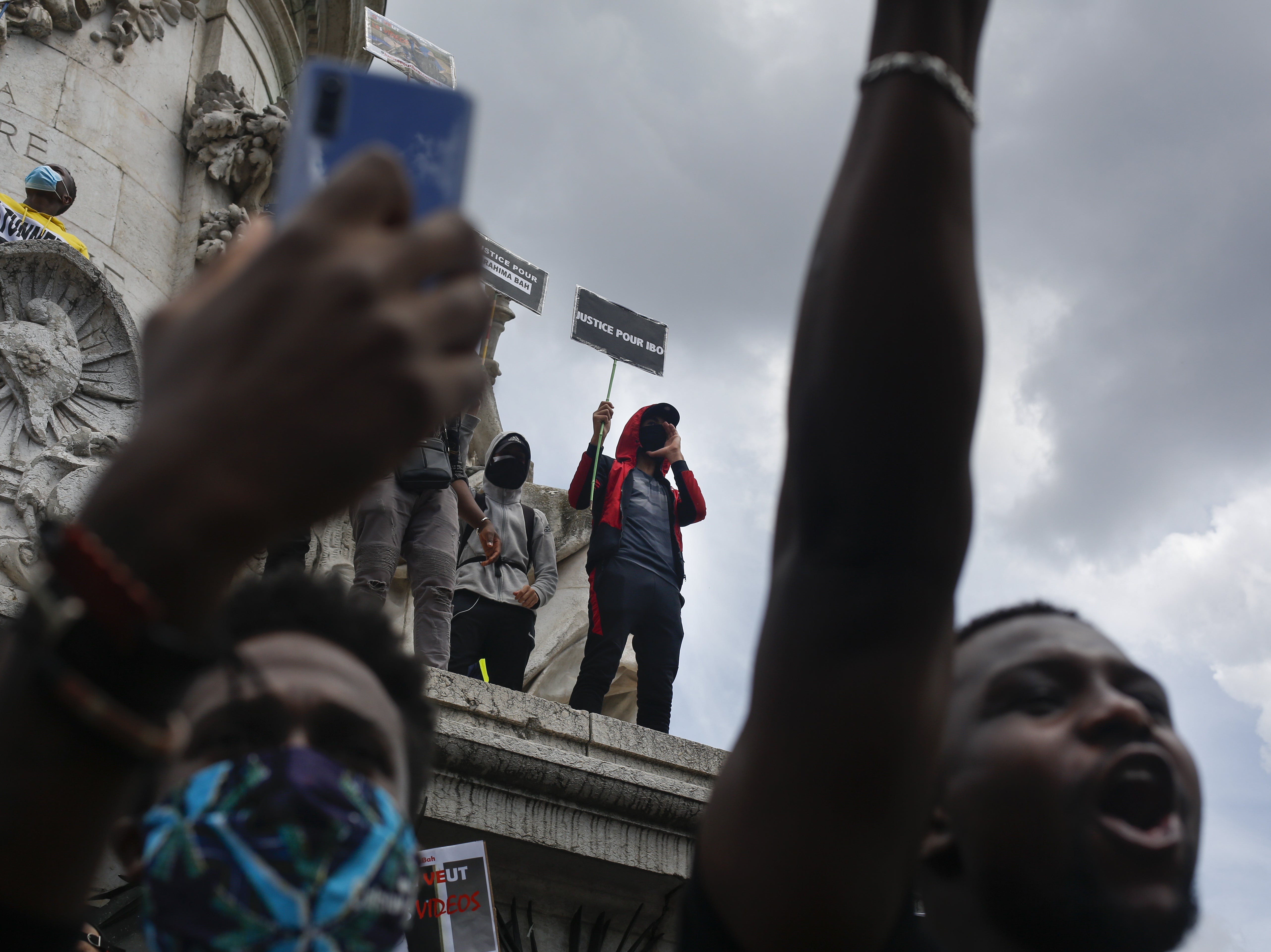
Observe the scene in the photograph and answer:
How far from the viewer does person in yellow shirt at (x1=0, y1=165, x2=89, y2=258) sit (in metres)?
5.98

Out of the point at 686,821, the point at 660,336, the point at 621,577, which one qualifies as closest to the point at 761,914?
the point at 686,821

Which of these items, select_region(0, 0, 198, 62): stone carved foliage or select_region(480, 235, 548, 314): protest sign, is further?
select_region(480, 235, 548, 314): protest sign

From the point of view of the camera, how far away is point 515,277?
9.37 m

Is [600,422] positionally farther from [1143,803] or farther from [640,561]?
[1143,803]

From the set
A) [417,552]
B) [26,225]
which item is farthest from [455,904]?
[26,225]

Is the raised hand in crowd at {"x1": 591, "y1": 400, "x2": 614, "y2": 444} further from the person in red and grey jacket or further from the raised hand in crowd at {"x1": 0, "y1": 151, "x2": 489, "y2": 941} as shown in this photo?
the raised hand in crowd at {"x1": 0, "y1": 151, "x2": 489, "y2": 941}

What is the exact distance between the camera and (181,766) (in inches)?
60.4

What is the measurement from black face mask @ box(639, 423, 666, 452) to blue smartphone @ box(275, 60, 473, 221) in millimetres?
5985

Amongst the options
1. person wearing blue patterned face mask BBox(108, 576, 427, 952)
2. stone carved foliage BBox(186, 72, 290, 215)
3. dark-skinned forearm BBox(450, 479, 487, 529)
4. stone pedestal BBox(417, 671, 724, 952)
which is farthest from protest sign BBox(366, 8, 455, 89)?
person wearing blue patterned face mask BBox(108, 576, 427, 952)

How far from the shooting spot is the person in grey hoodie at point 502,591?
6.26 metres

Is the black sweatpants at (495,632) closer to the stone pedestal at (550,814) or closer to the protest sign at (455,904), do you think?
the stone pedestal at (550,814)

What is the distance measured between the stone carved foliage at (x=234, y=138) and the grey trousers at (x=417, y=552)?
3.10m

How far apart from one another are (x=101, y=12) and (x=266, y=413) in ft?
25.3

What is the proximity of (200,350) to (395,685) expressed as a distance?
46.6 inches
